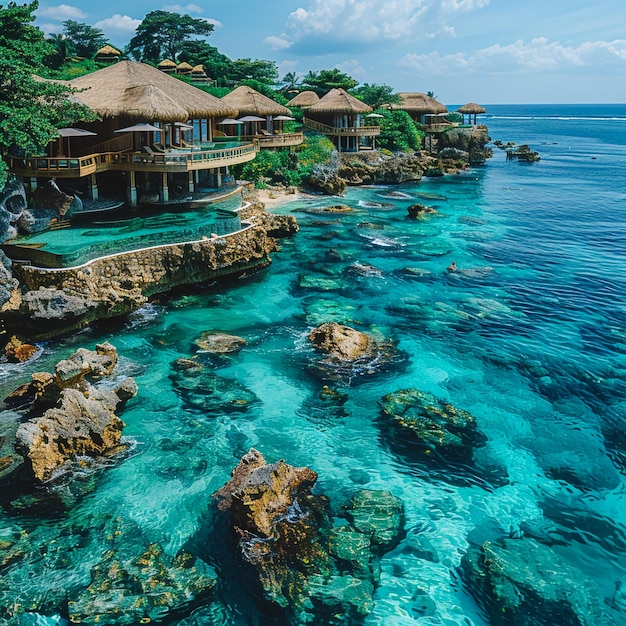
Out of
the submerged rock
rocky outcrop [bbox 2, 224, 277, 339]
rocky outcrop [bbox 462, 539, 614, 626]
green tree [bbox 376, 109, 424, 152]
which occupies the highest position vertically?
green tree [bbox 376, 109, 424, 152]

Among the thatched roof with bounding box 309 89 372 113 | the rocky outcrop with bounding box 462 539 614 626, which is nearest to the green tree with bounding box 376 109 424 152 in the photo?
the thatched roof with bounding box 309 89 372 113

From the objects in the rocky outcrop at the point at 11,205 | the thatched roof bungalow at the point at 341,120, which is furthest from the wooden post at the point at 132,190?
the thatched roof bungalow at the point at 341,120

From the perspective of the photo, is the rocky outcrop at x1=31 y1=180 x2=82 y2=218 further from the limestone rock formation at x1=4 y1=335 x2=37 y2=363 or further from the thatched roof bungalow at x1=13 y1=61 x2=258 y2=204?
the limestone rock formation at x1=4 y1=335 x2=37 y2=363

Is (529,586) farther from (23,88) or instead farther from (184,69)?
(184,69)

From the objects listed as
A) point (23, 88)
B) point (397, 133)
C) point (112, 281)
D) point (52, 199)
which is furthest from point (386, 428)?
point (397, 133)

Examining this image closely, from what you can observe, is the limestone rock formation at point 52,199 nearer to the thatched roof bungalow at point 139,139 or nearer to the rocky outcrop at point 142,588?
the thatched roof bungalow at point 139,139

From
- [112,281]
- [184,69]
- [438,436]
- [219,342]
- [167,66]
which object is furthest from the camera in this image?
[184,69]
